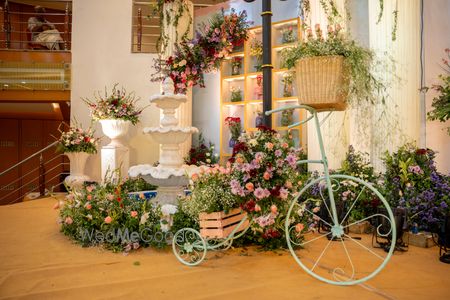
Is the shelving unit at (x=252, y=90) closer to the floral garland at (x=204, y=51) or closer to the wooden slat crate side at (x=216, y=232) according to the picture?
the floral garland at (x=204, y=51)

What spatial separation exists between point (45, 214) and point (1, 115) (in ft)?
23.8

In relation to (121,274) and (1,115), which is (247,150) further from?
(1,115)

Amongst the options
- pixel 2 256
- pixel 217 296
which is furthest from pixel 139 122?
pixel 217 296

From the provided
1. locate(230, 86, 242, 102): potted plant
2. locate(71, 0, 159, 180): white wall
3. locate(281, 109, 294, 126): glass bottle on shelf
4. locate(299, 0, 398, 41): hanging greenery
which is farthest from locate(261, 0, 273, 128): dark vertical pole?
locate(71, 0, 159, 180): white wall

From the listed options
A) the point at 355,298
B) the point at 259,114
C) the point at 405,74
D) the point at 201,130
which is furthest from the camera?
the point at 201,130

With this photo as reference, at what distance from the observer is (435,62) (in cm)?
484

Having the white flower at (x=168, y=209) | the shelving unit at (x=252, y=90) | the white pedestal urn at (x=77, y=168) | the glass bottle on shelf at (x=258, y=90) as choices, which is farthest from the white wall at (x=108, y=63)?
the white flower at (x=168, y=209)

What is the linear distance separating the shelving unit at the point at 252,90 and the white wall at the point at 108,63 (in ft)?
4.75

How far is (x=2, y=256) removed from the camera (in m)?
2.90

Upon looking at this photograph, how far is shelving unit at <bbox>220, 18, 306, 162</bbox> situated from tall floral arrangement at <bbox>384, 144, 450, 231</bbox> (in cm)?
235

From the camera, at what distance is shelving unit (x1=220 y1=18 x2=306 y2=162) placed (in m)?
6.00

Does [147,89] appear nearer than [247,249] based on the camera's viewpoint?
No

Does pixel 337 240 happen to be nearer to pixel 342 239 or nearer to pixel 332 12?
pixel 342 239

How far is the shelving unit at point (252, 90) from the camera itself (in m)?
6.00
